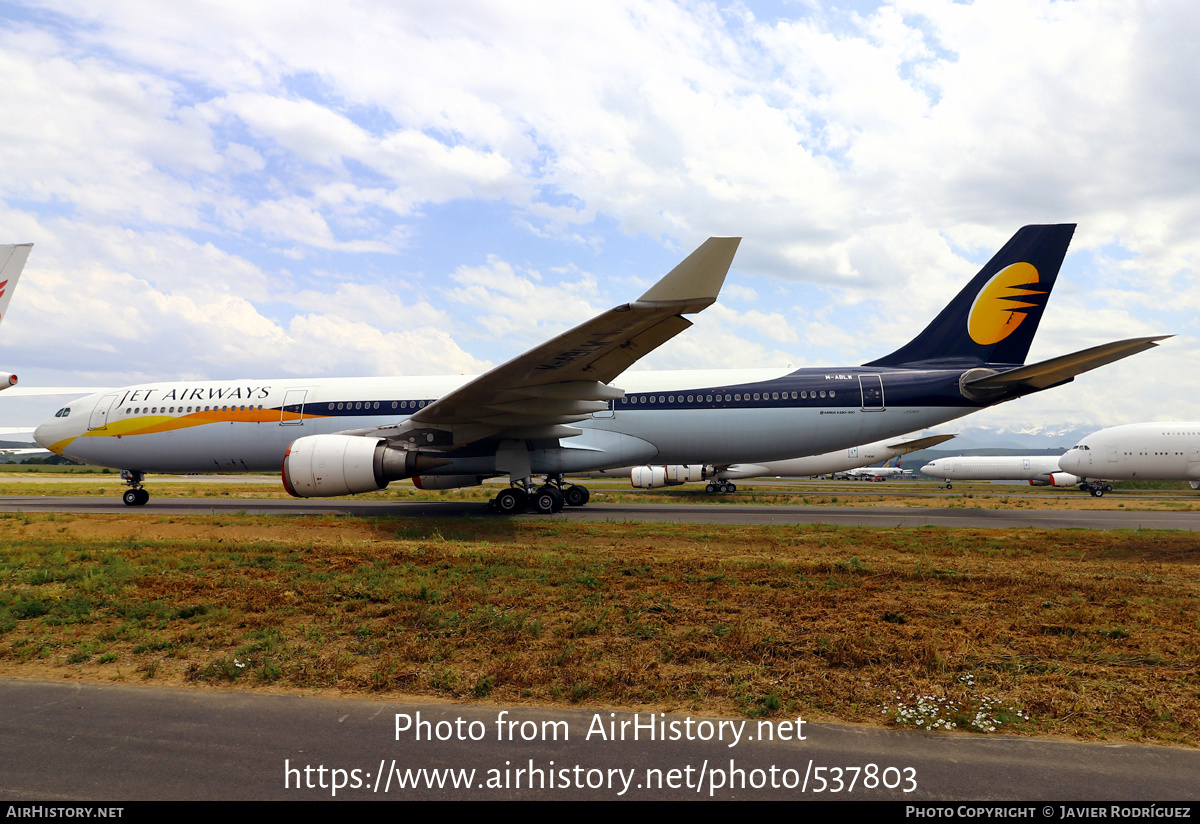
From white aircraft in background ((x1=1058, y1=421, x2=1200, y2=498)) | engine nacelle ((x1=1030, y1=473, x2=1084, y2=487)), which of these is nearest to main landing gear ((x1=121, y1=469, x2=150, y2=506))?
white aircraft in background ((x1=1058, y1=421, x2=1200, y2=498))

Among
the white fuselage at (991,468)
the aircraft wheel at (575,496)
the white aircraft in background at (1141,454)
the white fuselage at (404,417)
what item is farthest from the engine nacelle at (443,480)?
the white fuselage at (991,468)

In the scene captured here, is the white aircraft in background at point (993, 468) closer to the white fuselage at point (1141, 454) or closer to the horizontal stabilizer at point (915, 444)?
the white fuselage at point (1141, 454)

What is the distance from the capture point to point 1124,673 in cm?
472

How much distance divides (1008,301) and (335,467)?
→ 18.1 meters

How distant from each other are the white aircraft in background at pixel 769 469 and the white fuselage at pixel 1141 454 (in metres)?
7.92

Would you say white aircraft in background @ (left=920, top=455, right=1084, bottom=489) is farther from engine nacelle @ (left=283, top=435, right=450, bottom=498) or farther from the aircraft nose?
the aircraft nose

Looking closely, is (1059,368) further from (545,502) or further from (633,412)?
(545,502)

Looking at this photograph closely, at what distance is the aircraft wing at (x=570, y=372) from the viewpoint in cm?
1031

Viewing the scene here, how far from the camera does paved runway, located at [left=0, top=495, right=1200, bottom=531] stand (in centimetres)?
1602

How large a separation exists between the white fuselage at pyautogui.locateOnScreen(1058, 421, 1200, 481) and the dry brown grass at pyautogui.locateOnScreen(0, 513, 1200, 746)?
31309 millimetres

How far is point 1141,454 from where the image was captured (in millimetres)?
35094

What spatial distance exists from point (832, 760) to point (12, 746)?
461 cm

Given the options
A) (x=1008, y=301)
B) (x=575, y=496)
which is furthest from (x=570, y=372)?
(x=1008, y=301)
